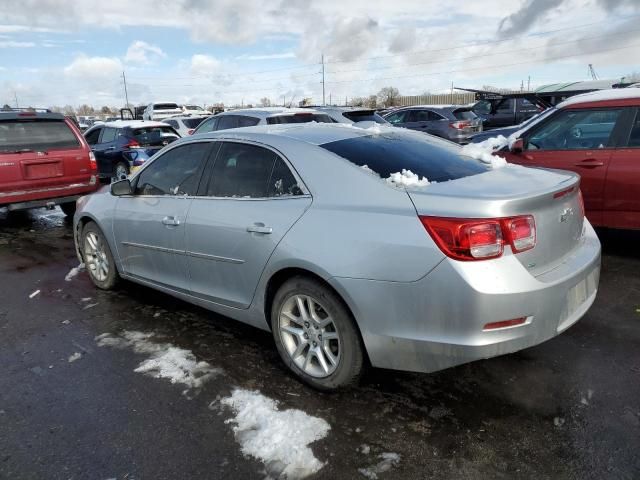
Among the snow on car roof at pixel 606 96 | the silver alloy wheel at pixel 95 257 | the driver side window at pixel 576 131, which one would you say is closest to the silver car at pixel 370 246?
the silver alloy wheel at pixel 95 257

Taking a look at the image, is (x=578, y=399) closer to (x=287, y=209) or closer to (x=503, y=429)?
(x=503, y=429)

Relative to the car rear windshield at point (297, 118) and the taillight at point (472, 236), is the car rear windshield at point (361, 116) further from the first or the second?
the taillight at point (472, 236)

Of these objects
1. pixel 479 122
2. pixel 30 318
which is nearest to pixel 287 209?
pixel 30 318

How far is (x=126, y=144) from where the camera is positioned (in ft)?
38.9

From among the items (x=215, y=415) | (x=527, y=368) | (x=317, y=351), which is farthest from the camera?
(x=527, y=368)

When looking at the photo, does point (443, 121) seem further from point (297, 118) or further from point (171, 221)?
point (171, 221)

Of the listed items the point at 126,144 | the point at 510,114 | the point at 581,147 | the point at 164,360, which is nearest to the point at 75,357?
the point at 164,360

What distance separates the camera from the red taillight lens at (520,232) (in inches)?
104

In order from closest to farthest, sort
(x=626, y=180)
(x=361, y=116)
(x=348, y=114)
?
1. (x=626, y=180)
2. (x=348, y=114)
3. (x=361, y=116)

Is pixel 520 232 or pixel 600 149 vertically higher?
pixel 600 149

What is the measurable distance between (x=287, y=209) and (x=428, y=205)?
3.00 feet

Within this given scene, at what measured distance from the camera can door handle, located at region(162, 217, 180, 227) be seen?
13.0 ft

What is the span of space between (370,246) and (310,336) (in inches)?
30.3

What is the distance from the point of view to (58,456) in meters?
2.67
